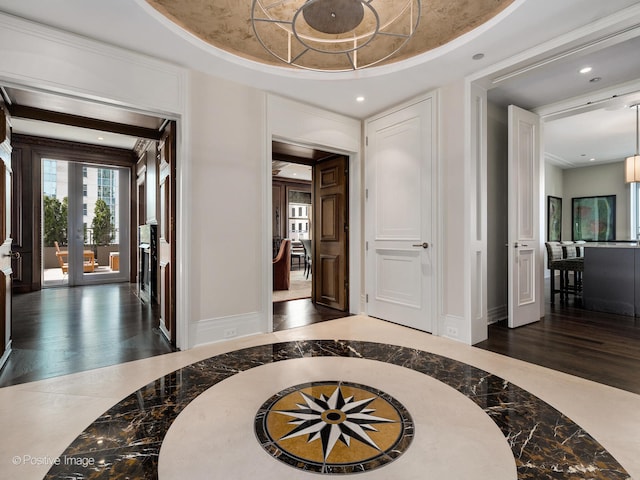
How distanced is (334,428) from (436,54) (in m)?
3.04

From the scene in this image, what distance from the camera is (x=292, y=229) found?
10164mm

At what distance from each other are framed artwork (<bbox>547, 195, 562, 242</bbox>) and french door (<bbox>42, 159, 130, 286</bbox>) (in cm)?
989

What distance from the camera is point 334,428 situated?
6.00ft

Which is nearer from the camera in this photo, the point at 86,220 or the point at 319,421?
the point at 319,421

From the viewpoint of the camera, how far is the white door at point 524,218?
12.6ft

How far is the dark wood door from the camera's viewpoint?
4727mm

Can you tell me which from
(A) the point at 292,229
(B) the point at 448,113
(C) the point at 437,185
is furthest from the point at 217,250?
(A) the point at 292,229

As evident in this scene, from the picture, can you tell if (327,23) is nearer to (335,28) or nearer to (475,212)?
(335,28)

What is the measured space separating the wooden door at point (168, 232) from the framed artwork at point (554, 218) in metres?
8.50

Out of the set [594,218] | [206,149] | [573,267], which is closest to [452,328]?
[206,149]

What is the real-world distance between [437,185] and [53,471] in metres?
3.61

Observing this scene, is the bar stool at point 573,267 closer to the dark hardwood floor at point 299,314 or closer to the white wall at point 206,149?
the dark hardwood floor at point 299,314

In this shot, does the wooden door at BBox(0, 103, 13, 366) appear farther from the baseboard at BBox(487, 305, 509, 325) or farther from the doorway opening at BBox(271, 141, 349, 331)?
the baseboard at BBox(487, 305, 509, 325)

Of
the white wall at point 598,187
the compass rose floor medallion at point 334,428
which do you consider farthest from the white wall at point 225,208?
the white wall at point 598,187
